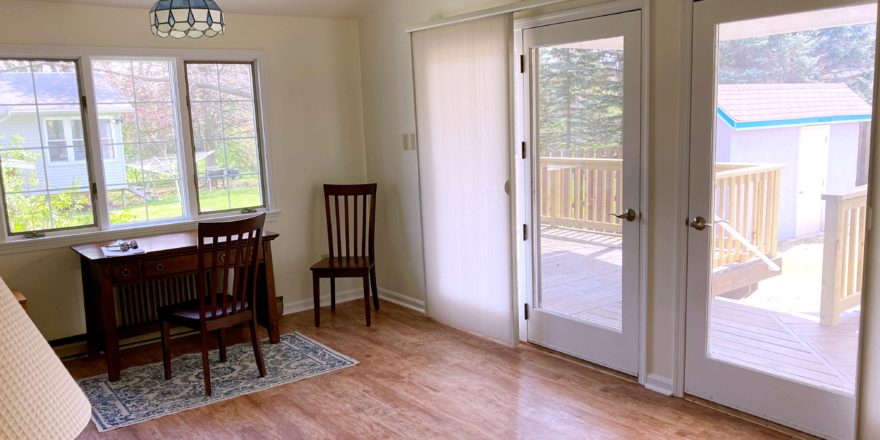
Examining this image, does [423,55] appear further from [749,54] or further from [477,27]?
[749,54]

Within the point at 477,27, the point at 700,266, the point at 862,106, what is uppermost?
the point at 477,27

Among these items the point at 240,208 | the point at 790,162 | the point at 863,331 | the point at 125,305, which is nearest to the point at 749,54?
the point at 790,162

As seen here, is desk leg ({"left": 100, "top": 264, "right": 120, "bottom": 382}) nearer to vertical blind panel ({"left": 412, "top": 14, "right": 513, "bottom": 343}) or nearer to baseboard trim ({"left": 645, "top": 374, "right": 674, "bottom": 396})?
vertical blind panel ({"left": 412, "top": 14, "right": 513, "bottom": 343})

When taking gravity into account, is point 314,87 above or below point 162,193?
above

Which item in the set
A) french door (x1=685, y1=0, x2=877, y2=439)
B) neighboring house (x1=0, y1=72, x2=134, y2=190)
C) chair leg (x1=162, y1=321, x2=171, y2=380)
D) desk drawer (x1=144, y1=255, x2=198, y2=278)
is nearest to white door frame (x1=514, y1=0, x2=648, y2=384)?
french door (x1=685, y1=0, x2=877, y2=439)

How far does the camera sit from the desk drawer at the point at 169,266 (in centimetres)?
385

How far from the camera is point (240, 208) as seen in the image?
502cm

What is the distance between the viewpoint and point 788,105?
2848mm

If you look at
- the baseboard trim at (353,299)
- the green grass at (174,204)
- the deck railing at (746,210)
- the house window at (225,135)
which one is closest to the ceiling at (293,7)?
the house window at (225,135)

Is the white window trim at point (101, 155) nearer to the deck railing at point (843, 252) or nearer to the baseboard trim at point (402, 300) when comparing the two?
the baseboard trim at point (402, 300)

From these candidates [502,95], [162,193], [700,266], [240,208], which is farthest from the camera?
[240,208]

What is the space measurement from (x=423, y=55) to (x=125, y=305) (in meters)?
2.61

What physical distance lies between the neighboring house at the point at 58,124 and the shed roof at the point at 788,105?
3.74 meters

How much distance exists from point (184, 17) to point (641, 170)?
7.68 feet
